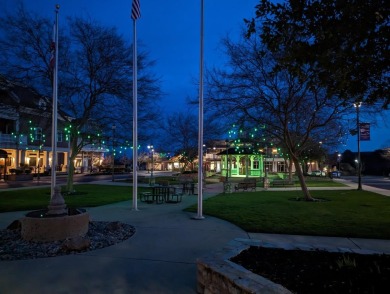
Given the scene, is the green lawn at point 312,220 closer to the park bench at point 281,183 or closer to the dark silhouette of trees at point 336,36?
the dark silhouette of trees at point 336,36

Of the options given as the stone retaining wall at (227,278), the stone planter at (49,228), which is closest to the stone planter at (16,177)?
the stone planter at (49,228)

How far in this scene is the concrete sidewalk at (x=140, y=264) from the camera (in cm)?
534

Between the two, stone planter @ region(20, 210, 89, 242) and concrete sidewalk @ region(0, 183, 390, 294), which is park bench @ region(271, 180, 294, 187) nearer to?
concrete sidewalk @ region(0, 183, 390, 294)

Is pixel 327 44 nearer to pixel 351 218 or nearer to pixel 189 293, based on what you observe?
pixel 189 293

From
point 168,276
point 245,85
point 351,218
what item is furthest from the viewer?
point 245,85

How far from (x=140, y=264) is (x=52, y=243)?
2700 mm

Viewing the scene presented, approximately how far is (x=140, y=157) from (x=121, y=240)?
82.2 meters

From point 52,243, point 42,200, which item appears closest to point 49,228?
point 52,243

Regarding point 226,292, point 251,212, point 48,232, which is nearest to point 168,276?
point 226,292

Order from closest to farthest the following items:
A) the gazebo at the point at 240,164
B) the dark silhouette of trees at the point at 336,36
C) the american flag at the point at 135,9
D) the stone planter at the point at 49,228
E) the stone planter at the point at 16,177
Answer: the dark silhouette of trees at the point at 336,36 < the stone planter at the point at 49,228 < the american flag at the point at 135,9 < the stone planter at the point at 16,177 < the gazebo at the point at 240,164

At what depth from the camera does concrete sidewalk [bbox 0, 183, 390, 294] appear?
5.34m

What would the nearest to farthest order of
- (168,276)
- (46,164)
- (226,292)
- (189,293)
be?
(226,292) < (189,293) < (168,276) < (46,164)

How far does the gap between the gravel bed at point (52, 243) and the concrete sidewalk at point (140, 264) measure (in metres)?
0.32

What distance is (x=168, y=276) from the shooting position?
5.80 metres
